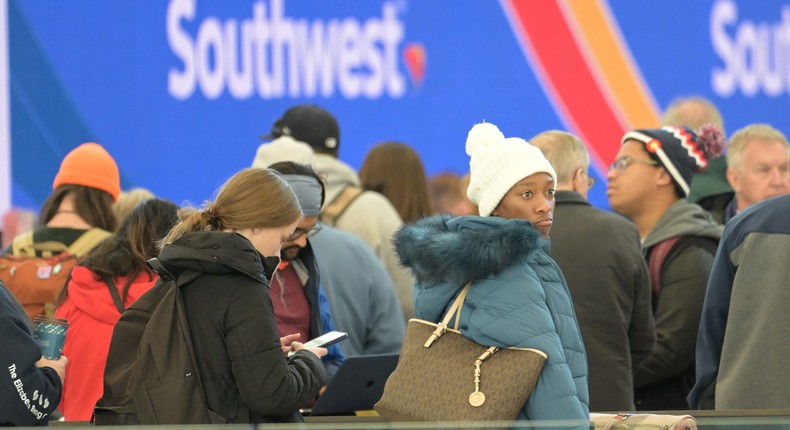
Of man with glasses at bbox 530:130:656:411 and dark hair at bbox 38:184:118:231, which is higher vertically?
dark hair at bbox 38:184:118:231

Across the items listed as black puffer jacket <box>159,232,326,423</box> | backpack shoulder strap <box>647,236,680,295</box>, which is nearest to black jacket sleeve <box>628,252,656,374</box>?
backpack shoulder strap <box>647,236,680,295</box>

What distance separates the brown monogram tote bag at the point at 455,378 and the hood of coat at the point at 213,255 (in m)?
0.43

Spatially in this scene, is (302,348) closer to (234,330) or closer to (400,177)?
(234,330)

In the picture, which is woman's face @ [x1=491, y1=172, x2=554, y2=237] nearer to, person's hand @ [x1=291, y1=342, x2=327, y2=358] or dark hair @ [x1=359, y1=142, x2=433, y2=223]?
person's hand @ [x1=291, y1=342, x2=327, y2=358]

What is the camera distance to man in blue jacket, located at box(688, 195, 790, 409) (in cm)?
362

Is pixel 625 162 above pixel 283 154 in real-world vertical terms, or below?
below

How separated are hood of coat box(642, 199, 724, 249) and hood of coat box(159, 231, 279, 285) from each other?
1904 mm

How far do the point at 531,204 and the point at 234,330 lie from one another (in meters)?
0.82

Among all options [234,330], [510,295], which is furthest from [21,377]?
[510,295]

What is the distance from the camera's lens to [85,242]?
4.41 metres

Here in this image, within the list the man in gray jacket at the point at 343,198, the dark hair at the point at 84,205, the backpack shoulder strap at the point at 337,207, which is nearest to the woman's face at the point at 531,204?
the dark hair at the point at 84,205

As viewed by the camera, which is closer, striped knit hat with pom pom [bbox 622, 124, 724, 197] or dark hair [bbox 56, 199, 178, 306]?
dark hair [bbox 56, 199, 178, 306]

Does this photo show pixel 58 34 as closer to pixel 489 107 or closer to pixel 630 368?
pixel 489 107

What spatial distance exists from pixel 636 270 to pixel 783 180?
4.59 feet
